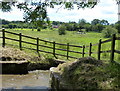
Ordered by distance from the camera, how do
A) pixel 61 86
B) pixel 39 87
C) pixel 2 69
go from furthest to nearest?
pixel 2 69, pixel 39 87, pixel 61 86

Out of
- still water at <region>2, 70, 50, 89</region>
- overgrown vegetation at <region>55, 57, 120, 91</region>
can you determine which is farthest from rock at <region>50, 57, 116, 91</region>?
still water at <region>2, 70, 50, 89</region>

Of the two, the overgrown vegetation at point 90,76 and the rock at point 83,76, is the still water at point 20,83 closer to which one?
the rock at point 83,76

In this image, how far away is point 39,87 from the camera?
24.1ft

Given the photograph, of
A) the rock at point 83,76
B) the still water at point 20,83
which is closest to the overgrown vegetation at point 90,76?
the rock at point 83,76

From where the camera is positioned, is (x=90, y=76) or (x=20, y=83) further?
(x=20, y=83)

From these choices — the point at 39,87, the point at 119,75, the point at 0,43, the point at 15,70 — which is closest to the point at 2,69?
the point at 15,70

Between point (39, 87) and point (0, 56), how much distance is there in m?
4.07

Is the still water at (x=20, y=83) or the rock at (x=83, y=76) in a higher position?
the rock at (x=83, y=76)

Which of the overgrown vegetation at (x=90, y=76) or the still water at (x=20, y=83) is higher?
the overgrown vegetation at (x=90, y=76)

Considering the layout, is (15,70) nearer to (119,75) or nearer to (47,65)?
(47,65)

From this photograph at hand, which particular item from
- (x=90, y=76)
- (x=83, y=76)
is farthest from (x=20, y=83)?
(x=90, y=76)

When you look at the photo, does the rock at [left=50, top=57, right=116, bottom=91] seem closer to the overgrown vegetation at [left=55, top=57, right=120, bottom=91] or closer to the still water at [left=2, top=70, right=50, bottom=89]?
the overgrown vegetation at [left=55, top=57, right=120, bottom=91]

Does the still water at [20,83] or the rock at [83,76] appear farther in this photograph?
the still water at [20,83]

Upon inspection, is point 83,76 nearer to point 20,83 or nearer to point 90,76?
point 90,76
